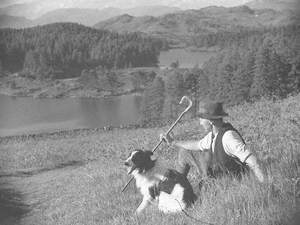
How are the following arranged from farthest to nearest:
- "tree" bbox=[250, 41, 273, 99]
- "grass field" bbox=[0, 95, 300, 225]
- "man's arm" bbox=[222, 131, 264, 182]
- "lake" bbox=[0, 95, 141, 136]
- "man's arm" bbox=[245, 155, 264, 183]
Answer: "lake" bbox=[0, 95, 141, 136] < "tree" bbox=[250, 41, 273, 99] < "man's arm" bbox=[222, 131, 264, 182] < "man's arm" bbox=[245, 155, 264, 183] < "grass field" bbox=[0, 95, 300, 225]

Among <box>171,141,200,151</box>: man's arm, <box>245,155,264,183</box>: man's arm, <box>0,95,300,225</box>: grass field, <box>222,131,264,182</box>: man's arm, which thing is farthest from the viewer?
<box>171,141,200,151</box>: man's arm

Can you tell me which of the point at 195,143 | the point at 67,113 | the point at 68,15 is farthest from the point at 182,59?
the point at 195,143

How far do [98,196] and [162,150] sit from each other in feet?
13.2

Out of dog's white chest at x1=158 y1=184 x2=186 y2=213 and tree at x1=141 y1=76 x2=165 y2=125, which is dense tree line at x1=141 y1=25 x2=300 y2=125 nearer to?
tree at x1=141 y1=76 x2=165 y2=125

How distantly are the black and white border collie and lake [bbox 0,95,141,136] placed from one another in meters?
27.7

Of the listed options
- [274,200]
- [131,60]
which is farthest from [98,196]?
[131,60]

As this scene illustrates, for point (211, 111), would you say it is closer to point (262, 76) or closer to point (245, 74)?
point (262, 76)

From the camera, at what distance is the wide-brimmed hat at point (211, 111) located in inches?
167

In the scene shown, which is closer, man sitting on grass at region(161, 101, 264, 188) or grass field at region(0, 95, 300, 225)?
grass field at region(0, 95, 300, 225)

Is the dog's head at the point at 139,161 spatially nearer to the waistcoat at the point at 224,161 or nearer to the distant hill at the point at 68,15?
the waistcoat at the point at 224,161

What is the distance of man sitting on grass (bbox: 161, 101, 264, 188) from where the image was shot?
160 inches

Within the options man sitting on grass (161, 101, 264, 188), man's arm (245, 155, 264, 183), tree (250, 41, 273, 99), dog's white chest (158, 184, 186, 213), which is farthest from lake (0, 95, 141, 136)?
man's arm (245, 155, 264, 183)

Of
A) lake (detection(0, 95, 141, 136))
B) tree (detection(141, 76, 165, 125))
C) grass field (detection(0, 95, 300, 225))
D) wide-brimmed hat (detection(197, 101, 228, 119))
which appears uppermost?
wide-brimmed hat (detection(197, 101, 228, 119))

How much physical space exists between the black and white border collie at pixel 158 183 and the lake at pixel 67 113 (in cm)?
2766
